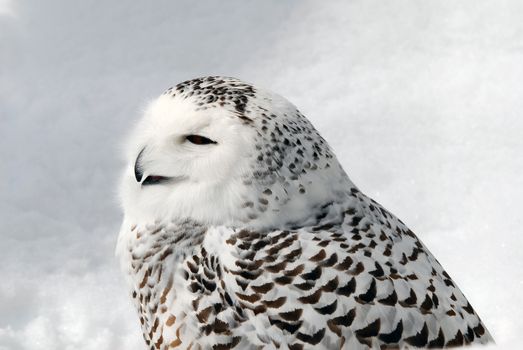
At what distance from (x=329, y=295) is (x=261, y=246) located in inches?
8.7

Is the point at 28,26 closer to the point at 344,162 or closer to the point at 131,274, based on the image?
the point at 344,162

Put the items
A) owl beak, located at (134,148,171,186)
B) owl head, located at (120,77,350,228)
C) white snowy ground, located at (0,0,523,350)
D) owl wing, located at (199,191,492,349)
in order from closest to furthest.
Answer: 1. owl wing, located at (199,191,492,349)
2. owl head, located at (120,77,350,228)
3. owl beak, located at (134,148,171,186)
4. white snowy ground, located at (0,0,523,350)

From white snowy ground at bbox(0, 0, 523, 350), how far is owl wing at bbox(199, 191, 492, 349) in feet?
3.48

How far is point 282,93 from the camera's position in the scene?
4.61m

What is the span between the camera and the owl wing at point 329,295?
7.04 ft

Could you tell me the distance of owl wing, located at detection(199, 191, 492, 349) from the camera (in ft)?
7.04

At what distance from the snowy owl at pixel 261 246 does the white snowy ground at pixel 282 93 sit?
101 centimetres

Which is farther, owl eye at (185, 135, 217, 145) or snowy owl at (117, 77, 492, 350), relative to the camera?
owl eye at (185, 135, 217, 145)

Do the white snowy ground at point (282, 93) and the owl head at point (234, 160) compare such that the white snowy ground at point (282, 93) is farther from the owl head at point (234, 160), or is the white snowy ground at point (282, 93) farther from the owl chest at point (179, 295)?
the owl head at point (234, 160)

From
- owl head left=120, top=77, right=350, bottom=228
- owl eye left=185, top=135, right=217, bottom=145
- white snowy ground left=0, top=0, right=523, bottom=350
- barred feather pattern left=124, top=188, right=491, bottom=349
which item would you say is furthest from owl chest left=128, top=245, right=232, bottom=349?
white snowy ground left=0, top=0, right=523, bottom=350

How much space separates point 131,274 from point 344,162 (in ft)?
6.39

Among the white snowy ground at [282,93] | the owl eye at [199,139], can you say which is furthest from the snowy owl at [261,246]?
the white snowy ground at [282,93]

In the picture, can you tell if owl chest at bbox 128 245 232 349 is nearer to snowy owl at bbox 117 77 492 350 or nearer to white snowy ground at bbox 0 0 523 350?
snowy owl at bbox 117 77 492 350

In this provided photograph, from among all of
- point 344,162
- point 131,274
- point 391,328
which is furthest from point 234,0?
point 391,328
